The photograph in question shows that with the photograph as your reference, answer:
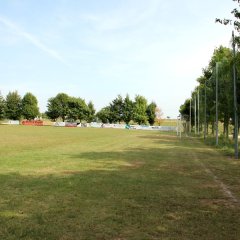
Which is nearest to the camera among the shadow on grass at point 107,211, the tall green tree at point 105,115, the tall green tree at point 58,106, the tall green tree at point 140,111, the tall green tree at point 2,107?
the shadow on grass at point 107,211

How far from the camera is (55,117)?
15925cm

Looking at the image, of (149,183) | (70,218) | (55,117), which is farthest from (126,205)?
(55,117)

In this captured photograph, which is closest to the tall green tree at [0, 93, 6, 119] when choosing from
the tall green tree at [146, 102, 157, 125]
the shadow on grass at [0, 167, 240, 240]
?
the tall green tree at [146, 102, 157, 125]

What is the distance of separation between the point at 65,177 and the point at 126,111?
137 m

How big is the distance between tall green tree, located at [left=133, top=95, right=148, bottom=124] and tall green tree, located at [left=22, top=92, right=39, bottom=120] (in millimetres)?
37992

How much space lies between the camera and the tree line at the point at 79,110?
15000 cm

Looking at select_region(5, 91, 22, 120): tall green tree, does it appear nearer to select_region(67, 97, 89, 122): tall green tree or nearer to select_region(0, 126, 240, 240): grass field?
select_region(67, 97, 89, 122): tall green tree

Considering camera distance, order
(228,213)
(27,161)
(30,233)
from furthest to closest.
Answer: (27,161)
(228,213)
(30,233)

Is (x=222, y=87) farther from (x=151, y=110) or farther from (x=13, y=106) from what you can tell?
(x=13, y=106)

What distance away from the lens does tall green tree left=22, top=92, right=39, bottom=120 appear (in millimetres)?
157750

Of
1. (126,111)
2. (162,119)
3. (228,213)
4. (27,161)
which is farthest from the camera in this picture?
(162,119)

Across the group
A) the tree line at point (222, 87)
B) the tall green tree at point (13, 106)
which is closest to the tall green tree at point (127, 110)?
the tall green tree at point (13, 106)

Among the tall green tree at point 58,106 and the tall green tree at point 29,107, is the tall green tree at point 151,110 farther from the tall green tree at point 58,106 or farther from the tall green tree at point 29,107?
Result: the tall green tree at point 29,107

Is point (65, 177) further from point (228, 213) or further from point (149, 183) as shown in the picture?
point (228, 213)
